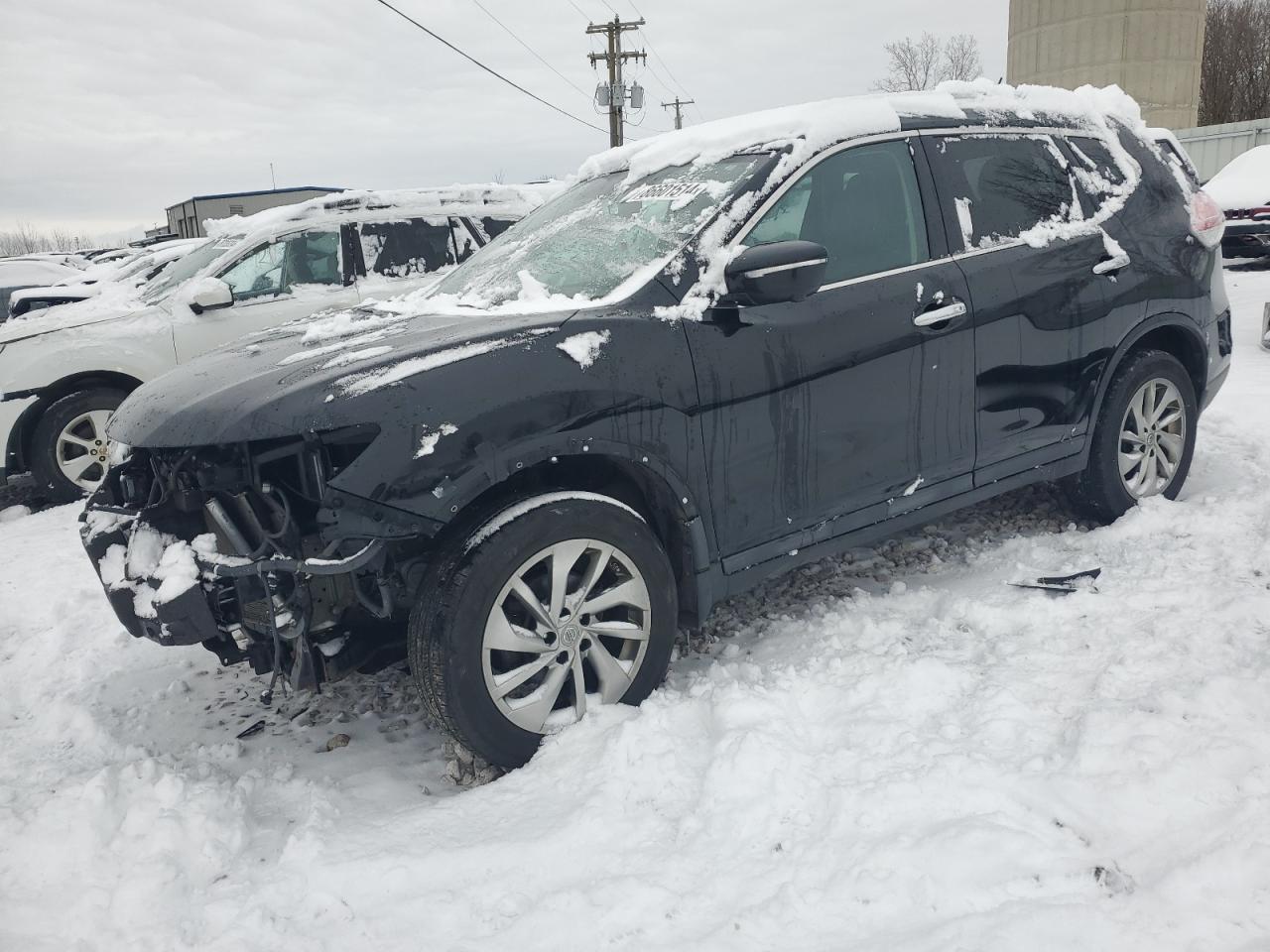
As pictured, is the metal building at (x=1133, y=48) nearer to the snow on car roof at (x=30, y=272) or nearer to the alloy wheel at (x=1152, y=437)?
the snow on car roof at (x=30, y=272)

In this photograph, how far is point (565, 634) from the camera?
281cm

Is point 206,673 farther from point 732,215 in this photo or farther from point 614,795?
point 732,215

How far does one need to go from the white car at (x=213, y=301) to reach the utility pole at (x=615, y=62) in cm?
2460

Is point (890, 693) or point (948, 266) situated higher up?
point (948, 266)

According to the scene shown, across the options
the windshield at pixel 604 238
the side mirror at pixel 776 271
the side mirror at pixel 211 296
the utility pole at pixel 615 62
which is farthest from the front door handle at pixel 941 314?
the utility pole at pixel 615 62

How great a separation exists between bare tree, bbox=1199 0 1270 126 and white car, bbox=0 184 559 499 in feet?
154

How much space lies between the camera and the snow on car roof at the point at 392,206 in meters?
7.07

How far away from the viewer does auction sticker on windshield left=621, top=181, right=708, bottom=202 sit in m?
3.36

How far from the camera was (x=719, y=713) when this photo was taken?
2.91 meters

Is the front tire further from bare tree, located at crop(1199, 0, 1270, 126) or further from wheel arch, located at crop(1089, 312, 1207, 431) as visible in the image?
bare tree, located at crop(1199, 0, 1270, 126)

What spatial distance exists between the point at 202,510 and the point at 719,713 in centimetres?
170

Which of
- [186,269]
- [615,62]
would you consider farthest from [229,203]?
[186,269]

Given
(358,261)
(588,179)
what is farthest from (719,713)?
(358,261)

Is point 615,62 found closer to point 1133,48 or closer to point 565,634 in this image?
point 1133,48
